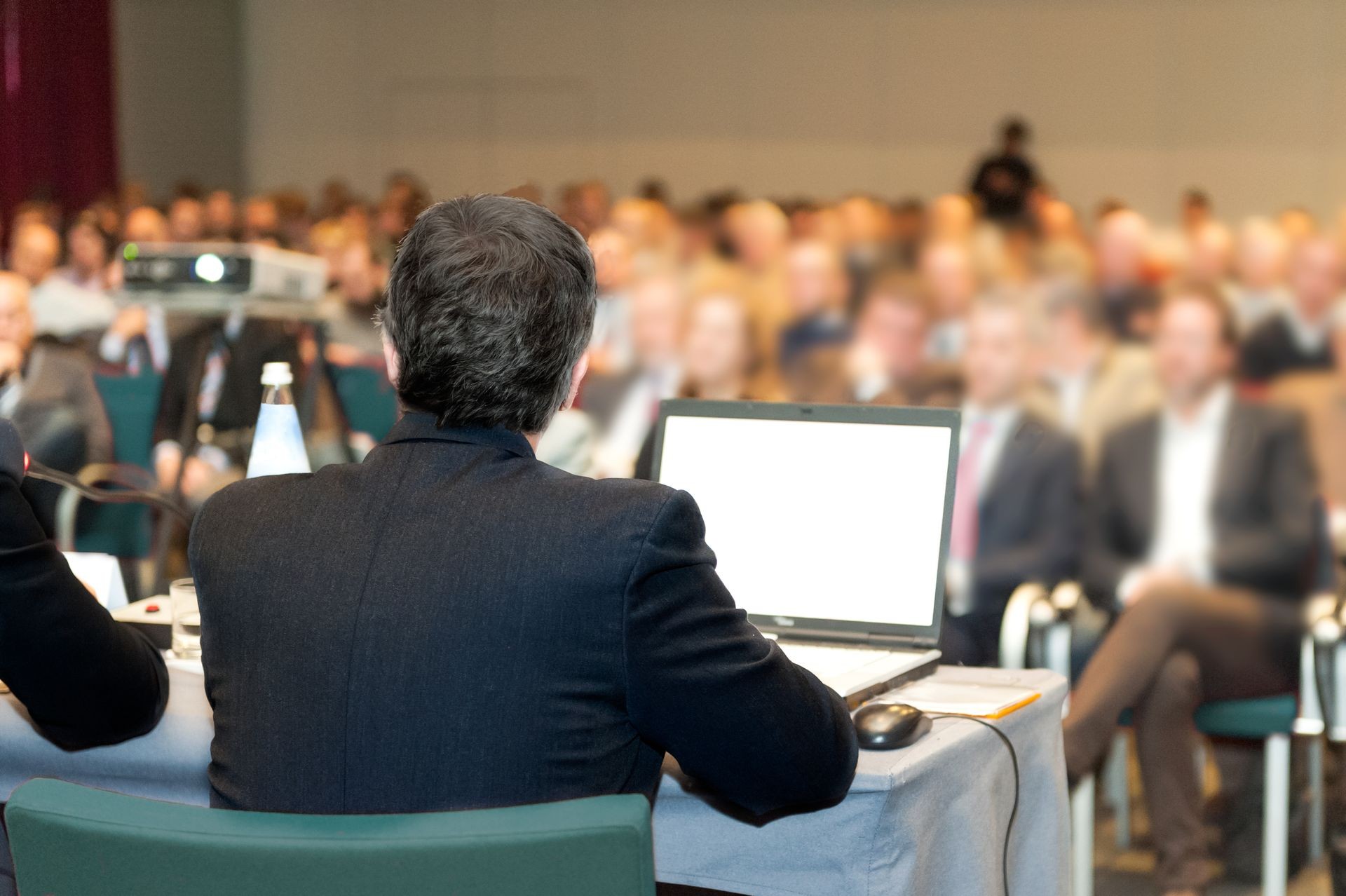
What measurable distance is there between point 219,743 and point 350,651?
0.57ft

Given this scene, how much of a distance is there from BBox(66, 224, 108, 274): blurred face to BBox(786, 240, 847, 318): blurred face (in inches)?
114

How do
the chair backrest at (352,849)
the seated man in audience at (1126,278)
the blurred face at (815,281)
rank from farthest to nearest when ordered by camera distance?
the blurred face at (815,281) → the seated man in audience at (1126,278) → the chair backrest at (352,849)

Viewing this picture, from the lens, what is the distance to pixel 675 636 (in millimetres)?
961

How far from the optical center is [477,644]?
95 cm

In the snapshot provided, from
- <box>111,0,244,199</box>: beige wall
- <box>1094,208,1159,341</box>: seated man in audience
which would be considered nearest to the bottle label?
<box>1094,208,1159,341</box>: seated man in audience

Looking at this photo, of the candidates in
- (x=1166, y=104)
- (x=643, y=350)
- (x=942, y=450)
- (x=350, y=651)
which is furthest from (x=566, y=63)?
(x=350, y=651)

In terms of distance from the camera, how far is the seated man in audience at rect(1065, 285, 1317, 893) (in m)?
2.36

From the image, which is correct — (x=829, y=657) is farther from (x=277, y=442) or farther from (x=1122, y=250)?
(x=1122, y=250)

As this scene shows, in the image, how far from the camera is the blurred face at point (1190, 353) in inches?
103

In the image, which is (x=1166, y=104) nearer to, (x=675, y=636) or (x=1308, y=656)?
(x=1308, y=656)

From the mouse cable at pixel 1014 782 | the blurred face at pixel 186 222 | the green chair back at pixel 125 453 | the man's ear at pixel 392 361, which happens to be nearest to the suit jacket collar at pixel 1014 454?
the mouse cable at pixel 1014 782

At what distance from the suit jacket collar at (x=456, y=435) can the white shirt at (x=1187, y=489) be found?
5.90 feet

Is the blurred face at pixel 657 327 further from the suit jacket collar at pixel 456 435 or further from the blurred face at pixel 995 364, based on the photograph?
the suit jacket collar at pixel 456 435

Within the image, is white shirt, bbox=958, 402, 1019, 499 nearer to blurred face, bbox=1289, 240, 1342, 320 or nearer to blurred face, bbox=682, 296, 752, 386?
blurred face, bbox=682, 296, 752, 386
